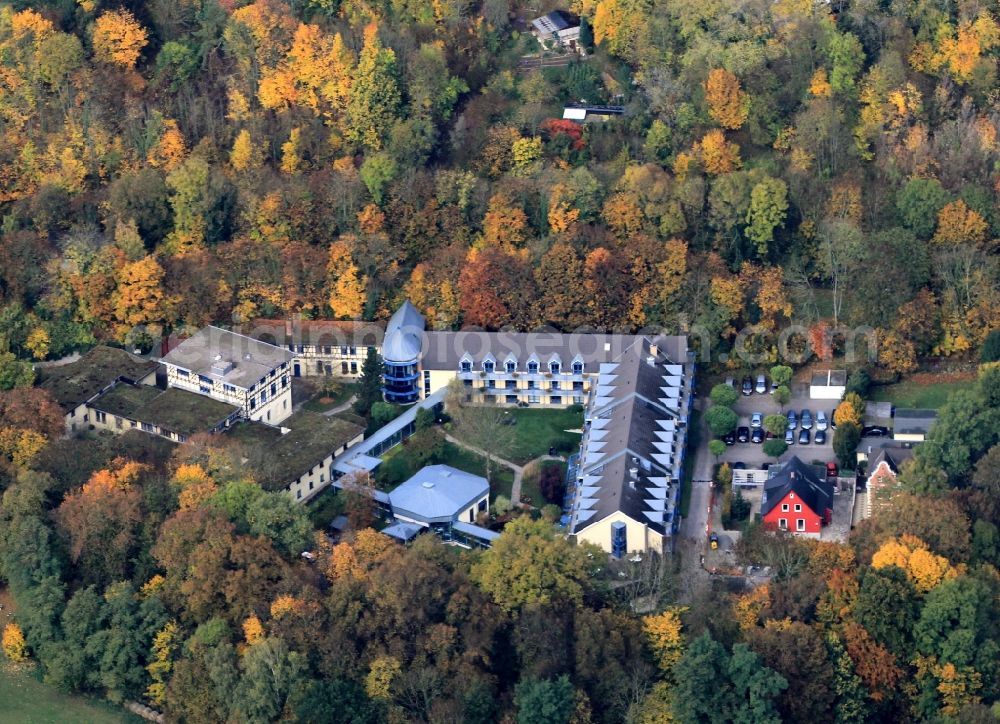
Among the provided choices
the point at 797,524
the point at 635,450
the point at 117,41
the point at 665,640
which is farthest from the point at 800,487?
the point at 117,41

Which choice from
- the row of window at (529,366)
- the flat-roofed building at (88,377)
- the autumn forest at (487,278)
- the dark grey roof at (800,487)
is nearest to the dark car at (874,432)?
the autumn forest at (487,278)

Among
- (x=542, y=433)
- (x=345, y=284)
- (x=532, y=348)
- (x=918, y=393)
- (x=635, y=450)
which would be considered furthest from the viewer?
(x=345, y=284)

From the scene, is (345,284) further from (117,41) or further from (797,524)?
(797,524)

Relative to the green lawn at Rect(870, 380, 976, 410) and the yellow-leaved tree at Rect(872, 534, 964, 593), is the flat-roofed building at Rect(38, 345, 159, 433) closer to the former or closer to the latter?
the green lawn at Rect(870, 380, 976, 410)

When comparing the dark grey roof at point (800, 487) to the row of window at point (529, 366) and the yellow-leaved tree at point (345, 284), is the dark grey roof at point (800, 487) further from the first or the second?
the yellow-leaved tree at point (345, 284)

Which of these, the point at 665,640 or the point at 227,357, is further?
the point at 227,357
